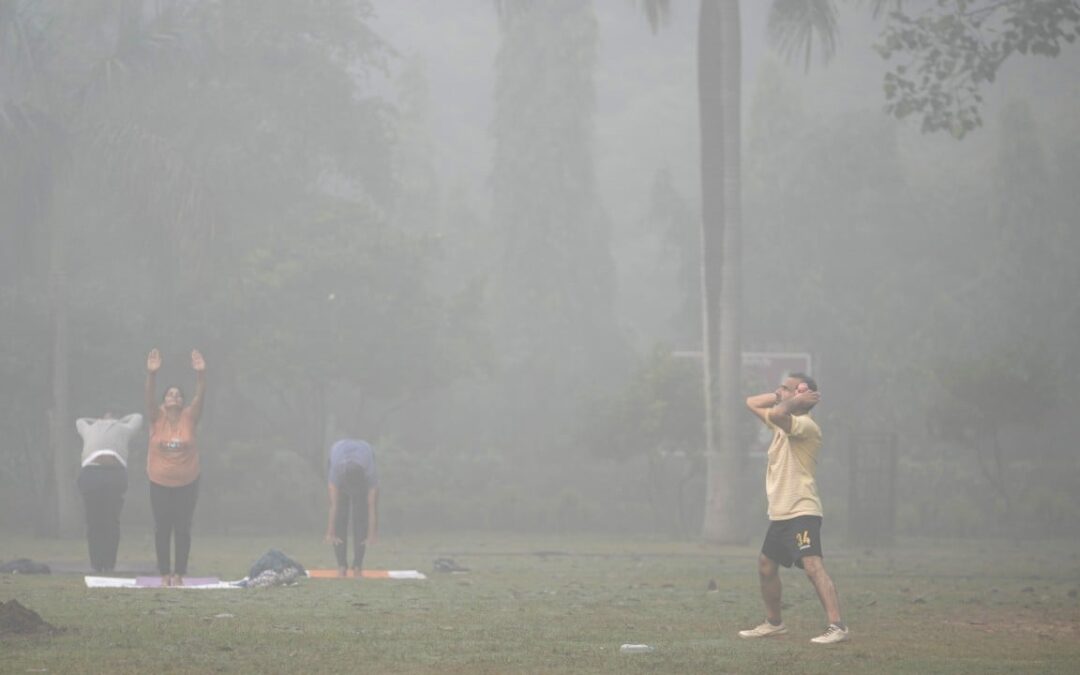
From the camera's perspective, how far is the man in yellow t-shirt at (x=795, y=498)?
9891 millimetres

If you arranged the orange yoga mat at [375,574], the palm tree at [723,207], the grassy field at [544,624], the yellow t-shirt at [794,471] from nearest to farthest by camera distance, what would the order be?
1. the grassy field at [544,624]
2. the yellow t-shirt at [794,471]
3. the orange yoga mat at [375,574]
4. the palm tree at [723,207]

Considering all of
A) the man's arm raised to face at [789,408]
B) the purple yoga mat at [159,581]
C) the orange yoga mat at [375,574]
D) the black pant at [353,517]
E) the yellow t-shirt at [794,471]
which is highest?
the man's arm raised to face at [789,408]

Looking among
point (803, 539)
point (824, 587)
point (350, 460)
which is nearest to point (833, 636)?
point (824, 587)

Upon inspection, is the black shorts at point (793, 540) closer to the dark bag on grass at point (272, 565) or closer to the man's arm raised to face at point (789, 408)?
the man's arm raised to face at point (789, 408)

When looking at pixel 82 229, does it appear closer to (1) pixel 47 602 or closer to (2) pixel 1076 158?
(1) pixel 47 602

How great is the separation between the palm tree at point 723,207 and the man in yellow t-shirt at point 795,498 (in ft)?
66.5

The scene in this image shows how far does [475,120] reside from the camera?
10588cm

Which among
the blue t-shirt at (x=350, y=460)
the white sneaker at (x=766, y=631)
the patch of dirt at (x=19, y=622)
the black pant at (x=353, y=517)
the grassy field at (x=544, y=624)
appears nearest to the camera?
the grassy field at (x=544, y=624)

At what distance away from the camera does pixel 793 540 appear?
392 inches

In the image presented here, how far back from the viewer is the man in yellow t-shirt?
9.89 metres

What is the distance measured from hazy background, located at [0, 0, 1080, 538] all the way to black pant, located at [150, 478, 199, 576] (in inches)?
629

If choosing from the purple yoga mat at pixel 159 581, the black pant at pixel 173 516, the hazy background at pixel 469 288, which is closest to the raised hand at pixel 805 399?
the black pant at pixel 173 516

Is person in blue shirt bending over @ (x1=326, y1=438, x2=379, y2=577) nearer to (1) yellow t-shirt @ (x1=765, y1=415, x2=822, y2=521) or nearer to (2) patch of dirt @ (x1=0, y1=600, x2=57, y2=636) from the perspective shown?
(2) patch of dirt @ (x1=0, y1=600, x2=57, y2=636)

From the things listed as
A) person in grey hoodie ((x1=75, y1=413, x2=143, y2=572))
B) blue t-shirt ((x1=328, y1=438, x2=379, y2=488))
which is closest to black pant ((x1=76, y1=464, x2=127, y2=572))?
person in grey hoodie ((x1=75, y1=413, x2=143, y2=572))
